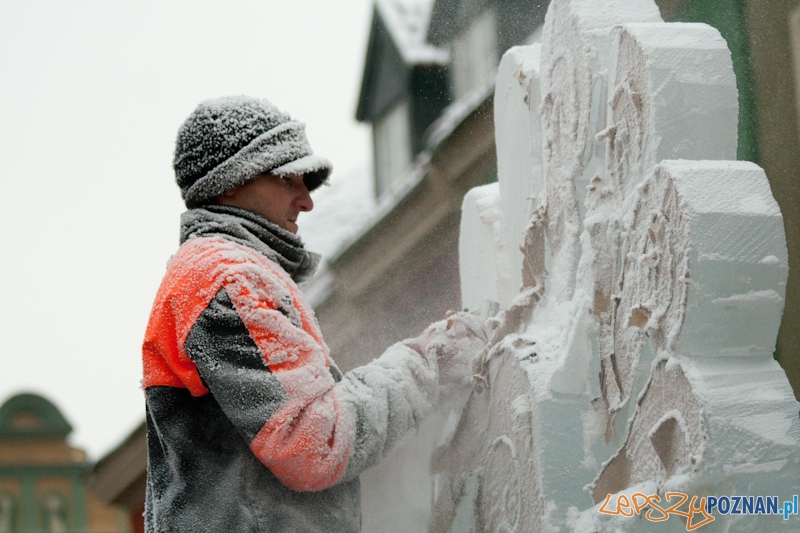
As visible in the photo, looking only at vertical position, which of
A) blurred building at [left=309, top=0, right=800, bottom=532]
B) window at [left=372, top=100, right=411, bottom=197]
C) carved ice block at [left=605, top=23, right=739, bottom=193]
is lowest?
window at [left=372, top=100, right=411, bottom=197]

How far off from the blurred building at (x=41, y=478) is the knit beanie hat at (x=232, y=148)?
13628 mm

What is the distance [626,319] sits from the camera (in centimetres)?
129

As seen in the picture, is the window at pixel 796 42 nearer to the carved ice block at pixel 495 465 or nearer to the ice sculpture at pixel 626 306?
the ice sculpture at pixel 626 306

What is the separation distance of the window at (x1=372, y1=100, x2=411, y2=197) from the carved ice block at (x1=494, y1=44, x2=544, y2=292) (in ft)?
19.3

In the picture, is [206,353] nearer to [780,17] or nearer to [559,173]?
[559,173]

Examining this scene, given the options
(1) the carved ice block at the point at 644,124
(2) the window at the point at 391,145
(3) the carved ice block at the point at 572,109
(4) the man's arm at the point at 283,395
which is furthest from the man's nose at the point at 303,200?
(2) the window at the point at 391,145

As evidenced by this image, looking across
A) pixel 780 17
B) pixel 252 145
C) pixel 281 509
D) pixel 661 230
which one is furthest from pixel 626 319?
pixel 780 17

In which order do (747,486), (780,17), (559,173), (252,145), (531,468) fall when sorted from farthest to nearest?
(780,17) → (252,145) → (559,173) → (531,468) → (747,486)

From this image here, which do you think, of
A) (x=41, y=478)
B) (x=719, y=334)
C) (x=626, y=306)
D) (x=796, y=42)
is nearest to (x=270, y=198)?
(x=626, y=306)

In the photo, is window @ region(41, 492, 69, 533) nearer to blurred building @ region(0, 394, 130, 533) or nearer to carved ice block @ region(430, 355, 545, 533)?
blurred building @ region(0, 394, 130, 533)

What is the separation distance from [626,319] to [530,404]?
24 centimetres

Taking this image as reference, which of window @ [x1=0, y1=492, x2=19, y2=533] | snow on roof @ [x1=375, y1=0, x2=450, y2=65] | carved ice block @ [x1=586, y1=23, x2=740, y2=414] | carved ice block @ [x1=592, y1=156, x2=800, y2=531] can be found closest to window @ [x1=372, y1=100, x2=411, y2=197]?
snow on roof @ [x1=375, y1=0, x2=450, y2=65]

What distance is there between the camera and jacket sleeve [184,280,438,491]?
4.78ft

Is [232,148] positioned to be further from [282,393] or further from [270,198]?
[282,393]
